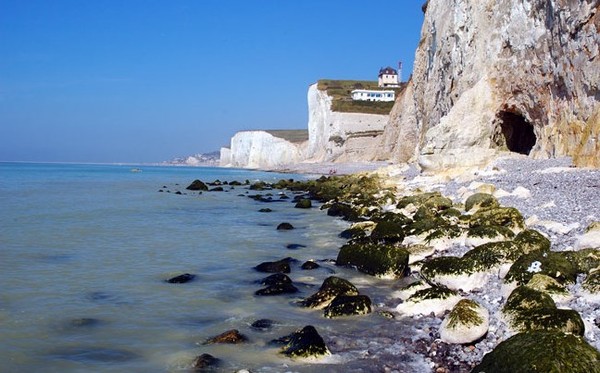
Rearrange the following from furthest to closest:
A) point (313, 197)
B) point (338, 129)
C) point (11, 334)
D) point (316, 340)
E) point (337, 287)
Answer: point (338, 129) → point (313, 197) → point (337, 287) → point (11, 334) → point (316, 340)

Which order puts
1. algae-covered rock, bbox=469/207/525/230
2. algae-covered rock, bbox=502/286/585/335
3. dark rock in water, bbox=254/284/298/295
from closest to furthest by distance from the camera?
algae-covered rock, bbox=502/286/585/335 → dark rock in water, bbox=254/284/298/295 → algae-covered rock, bbox=469/207/525/230

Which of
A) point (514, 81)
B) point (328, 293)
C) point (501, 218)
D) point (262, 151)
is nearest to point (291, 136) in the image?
point (262, 151)

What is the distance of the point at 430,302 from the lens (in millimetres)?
6621

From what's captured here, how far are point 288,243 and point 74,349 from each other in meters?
7.56

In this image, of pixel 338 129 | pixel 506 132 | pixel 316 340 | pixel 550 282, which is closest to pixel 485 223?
pixel 550 282

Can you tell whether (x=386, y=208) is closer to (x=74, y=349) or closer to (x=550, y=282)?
(x=550, y=282)

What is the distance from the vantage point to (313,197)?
27.8 meters

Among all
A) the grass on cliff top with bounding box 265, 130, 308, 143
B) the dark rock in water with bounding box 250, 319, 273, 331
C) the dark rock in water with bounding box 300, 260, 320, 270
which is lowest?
the dark rock in water with bounding box 250, 319, 273, 331

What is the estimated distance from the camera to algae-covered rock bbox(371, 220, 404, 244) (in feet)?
37.3

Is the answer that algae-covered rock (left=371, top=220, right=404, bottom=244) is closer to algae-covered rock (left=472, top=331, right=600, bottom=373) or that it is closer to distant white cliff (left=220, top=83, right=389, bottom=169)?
algae-covered rock (left=472, top=331, right=600, bottom=373)

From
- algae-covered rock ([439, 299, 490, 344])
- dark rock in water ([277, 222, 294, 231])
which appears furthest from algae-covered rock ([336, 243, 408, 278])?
dark rock in water ([277, 222, 294, 231])

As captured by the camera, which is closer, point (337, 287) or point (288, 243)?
point (337, 287)

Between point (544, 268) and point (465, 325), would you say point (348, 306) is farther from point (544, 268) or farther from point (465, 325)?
point (544, 268)

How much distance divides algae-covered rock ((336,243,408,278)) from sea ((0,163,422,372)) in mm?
228
